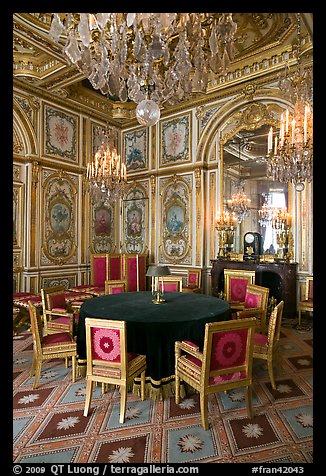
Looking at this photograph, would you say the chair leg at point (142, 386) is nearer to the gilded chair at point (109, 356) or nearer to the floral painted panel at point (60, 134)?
the gilded chair at point (109, 356)

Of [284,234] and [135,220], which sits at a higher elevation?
[135,220]

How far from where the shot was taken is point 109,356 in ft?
8.93

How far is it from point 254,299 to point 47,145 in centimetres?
578

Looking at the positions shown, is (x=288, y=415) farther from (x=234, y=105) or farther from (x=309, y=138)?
(x=234, y=105)

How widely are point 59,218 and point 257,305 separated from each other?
17.0 ft

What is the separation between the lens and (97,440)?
241 centimetres

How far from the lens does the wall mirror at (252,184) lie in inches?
251

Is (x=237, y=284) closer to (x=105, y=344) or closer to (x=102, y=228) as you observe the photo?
(x=105, y=344)

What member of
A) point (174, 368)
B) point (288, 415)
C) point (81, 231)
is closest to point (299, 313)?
point (288, 415)

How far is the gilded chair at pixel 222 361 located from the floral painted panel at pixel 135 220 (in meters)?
5.82

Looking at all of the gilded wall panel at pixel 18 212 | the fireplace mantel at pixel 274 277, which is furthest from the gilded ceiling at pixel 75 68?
the fireplace mantel at pixel 274 277

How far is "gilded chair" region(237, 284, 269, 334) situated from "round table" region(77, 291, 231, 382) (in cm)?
42

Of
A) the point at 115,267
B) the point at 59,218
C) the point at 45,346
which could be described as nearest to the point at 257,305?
the point at 45,346

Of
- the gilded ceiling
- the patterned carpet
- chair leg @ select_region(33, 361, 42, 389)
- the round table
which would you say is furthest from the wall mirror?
chair leg @ select_region(33, 361, 42, 389)
